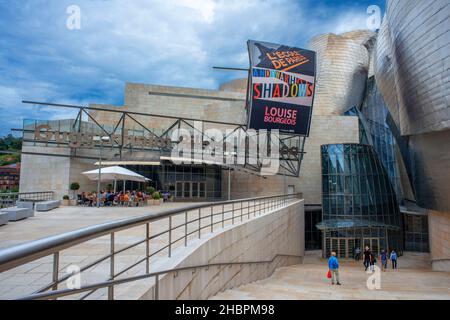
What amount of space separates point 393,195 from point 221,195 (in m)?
15.8

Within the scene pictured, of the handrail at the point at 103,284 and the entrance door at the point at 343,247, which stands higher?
the handrail at the point at 103,284

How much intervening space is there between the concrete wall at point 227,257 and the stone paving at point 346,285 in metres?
0.36

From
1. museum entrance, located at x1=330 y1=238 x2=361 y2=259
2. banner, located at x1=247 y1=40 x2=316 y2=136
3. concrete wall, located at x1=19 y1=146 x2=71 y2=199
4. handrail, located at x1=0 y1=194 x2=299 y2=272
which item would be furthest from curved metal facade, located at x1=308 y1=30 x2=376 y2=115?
handrail, located at x1=0 y1=194 x2=299 y2=272

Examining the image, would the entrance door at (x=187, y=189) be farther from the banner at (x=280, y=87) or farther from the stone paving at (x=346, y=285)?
the stone paving at (x=346, y=285)

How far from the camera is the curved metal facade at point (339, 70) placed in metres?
45.5

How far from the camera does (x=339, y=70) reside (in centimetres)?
4622

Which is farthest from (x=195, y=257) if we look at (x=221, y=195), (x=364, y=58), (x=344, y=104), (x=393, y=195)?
(x=364, y=58)

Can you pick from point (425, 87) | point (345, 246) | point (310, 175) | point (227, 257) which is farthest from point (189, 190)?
point (227, 257)

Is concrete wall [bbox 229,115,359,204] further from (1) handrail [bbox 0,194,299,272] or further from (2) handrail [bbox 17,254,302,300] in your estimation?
(1) handrail [bbox 0,194,299,272]

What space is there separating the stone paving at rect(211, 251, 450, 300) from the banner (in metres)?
11.2

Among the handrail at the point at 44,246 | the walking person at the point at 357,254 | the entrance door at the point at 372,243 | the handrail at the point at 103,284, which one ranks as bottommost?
the walking person at the point at 357,254

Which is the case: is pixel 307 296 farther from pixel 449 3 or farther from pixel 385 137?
pixel 385 137

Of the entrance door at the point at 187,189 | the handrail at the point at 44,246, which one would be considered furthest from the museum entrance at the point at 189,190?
the handrail at the point at 44,246

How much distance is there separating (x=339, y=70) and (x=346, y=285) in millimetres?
39433
